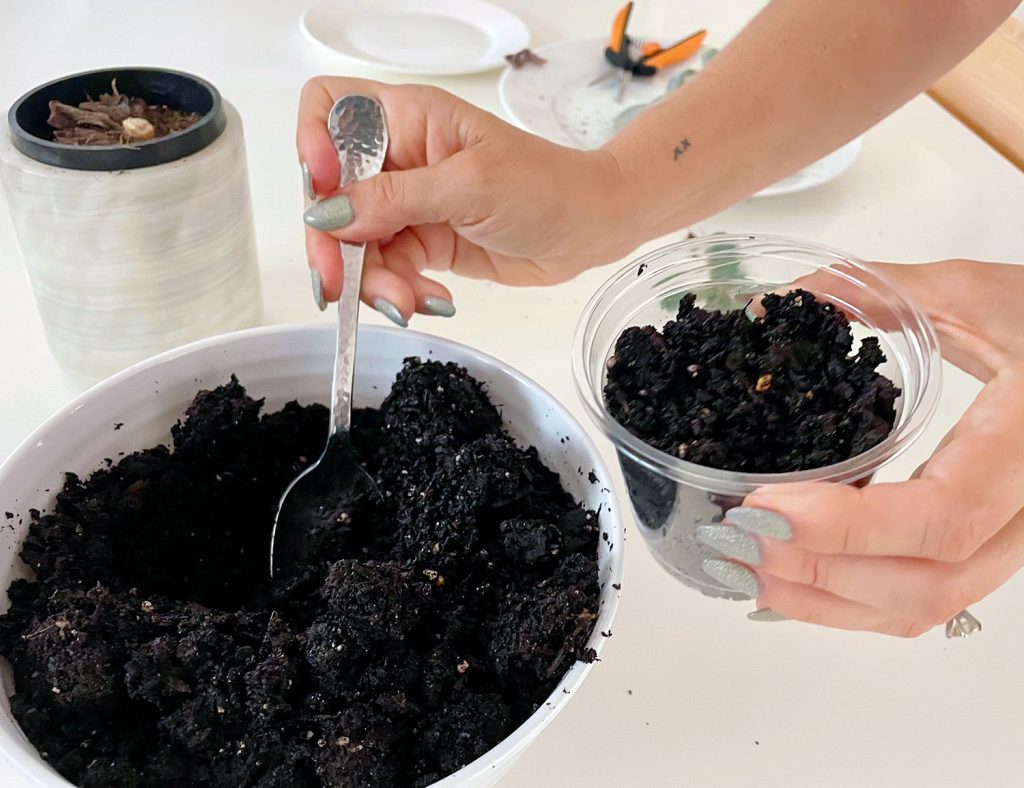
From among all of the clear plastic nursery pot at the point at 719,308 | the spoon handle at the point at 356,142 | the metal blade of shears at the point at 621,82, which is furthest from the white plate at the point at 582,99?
the spoon handle at the point at 356,142

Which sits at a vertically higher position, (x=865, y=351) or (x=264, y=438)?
(x=865, y=351)

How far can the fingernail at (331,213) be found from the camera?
56 cm

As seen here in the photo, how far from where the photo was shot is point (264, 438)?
0.58 meters

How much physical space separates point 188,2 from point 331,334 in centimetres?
96

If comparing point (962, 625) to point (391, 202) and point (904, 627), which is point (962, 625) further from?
point (391, 202)

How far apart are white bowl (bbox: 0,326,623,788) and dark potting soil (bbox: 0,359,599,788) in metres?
0.01

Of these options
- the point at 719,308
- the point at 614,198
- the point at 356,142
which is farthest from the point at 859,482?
the point at 356,142

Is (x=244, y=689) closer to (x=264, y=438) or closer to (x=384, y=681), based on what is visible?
(x=384, y=681)

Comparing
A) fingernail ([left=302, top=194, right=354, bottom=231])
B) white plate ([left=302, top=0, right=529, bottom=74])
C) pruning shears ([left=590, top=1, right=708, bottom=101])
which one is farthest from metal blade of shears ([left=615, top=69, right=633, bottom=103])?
fingernail ([left=302, top=194, right=354, bottom=231])

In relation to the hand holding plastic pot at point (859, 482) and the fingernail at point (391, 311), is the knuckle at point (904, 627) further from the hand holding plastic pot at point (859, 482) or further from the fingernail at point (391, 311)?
the fingernail at point (391, 311)

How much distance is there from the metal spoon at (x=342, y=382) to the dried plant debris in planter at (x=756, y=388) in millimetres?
175

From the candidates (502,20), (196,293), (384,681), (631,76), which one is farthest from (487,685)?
(502,20)

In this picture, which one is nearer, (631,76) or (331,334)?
(331,334)

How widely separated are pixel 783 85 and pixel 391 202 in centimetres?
36
